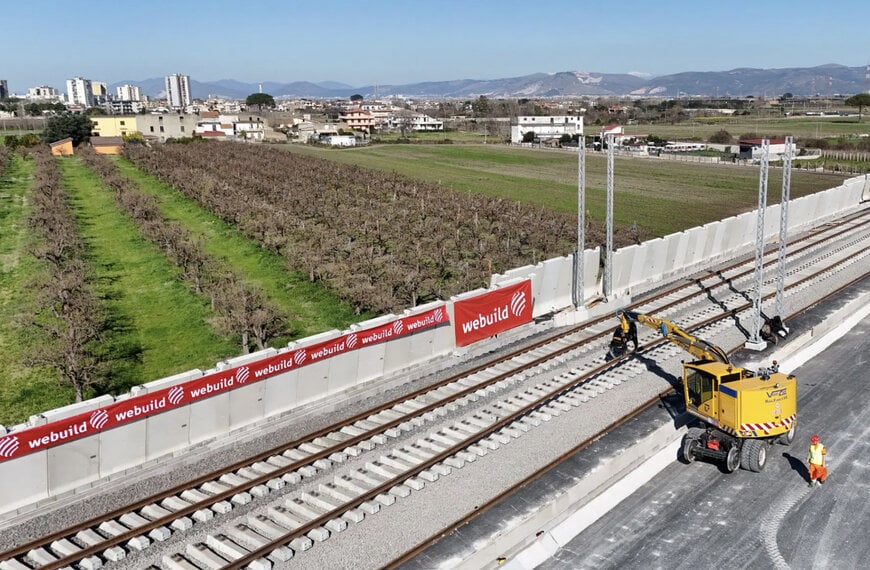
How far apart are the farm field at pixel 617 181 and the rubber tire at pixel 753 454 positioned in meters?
29.4

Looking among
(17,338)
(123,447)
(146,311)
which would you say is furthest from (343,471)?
(146,311)

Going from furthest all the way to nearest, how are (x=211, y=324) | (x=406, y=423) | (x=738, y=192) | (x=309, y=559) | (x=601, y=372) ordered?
1. (x=738, y=192)
2. (x=211, y=324)
3. (x=601, y=372)
4. (x=406, y=423)
5. (x=309, y=559)

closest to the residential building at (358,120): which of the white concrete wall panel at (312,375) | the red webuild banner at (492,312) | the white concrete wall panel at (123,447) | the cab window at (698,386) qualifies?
the red webuild banner at (492,312)

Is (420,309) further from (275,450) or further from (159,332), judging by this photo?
(159,332)

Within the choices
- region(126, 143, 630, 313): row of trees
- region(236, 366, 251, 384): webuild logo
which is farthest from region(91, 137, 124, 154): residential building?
region(236, 366, 251, 384): webuild logo

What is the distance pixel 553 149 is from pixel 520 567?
113 meters

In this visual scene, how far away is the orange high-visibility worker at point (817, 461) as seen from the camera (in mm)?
15375

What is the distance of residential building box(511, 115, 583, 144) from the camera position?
465 feet

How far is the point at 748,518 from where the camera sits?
1466 centimetres

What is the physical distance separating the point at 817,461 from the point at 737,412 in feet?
5.82

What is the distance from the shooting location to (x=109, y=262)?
126 ft

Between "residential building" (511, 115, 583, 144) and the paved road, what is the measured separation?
126722 millimetres

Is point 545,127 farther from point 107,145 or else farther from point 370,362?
point 370,362

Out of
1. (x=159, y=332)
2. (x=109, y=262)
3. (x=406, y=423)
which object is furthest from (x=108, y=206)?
(x=406, y=423)
